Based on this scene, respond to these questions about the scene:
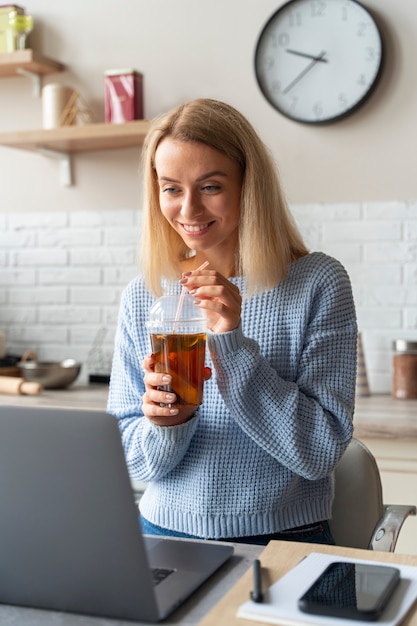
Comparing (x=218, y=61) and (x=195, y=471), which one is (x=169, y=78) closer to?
(x=218, y=61)

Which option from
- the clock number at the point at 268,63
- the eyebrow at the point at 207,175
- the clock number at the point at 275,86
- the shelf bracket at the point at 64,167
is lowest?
the eyebrow at the point at 207,175

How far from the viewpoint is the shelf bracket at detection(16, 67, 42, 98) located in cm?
353

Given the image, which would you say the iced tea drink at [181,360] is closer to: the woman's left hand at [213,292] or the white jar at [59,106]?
the woman's left hand at [213,292]

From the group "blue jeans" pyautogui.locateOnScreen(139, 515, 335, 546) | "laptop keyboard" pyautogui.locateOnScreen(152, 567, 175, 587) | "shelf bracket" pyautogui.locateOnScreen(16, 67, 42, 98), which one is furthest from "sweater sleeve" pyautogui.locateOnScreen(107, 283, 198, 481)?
"shelf bracket" pyautogui.locateOnScreen(16, 67, 42, 98)

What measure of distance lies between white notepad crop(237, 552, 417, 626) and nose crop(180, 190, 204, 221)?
0.68 m

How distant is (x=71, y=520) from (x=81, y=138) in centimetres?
253

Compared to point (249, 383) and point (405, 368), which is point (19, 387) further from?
point (249, 383)

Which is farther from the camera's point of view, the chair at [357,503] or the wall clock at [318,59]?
the wall clock at [318,59]

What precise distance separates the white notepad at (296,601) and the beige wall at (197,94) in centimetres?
219

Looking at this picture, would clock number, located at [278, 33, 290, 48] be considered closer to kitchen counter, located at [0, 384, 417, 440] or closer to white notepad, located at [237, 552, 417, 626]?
kitchen counter, located at [0, 384, 417, 440]

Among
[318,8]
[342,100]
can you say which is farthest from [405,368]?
[318,8]

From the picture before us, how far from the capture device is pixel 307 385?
1.55 meters

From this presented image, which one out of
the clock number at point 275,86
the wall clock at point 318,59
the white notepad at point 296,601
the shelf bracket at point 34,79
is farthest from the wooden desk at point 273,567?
the shelf bracket at point 34,79

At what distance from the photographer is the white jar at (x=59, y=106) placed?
11.3 ft
